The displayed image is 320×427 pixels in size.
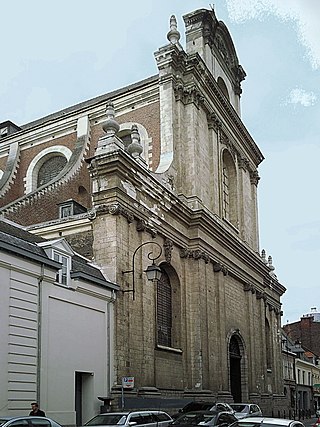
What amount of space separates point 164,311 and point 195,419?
9.84 meters

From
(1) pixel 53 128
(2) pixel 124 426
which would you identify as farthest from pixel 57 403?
(1) pixel 53 128

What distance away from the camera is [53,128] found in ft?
117

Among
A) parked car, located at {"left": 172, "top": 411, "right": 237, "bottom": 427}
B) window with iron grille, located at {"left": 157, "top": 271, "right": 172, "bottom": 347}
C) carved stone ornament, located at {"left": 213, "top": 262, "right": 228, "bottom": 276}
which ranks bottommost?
parked car, located at {"left": 172, "top": 411, "right": 237, "bottom": 427}

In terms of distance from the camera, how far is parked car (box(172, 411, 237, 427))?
52.6ft

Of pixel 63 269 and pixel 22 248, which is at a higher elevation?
pixel 22 248

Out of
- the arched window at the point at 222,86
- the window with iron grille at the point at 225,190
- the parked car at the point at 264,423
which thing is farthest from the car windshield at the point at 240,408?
the arched window at the point at 222,86

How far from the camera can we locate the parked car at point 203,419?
52.6ft

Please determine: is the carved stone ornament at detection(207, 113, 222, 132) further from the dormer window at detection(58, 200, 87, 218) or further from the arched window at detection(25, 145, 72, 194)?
the dormer window at detection(58, 200, 87, 218)

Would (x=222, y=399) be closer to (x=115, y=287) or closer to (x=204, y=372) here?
(x=204, y=372)

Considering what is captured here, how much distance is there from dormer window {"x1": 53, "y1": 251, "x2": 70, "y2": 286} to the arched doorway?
1557 centimetres

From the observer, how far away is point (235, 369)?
32.8 m

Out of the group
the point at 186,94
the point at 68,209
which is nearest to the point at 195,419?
the point at 68,209

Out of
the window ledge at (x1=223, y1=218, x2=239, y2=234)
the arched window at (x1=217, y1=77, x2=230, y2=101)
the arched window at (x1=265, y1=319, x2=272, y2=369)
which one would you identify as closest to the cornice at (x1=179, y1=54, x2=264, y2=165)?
the arched window at (x1=217, y1=77, x2=230, y2=101)

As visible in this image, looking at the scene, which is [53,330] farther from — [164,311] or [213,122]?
[213,122]
